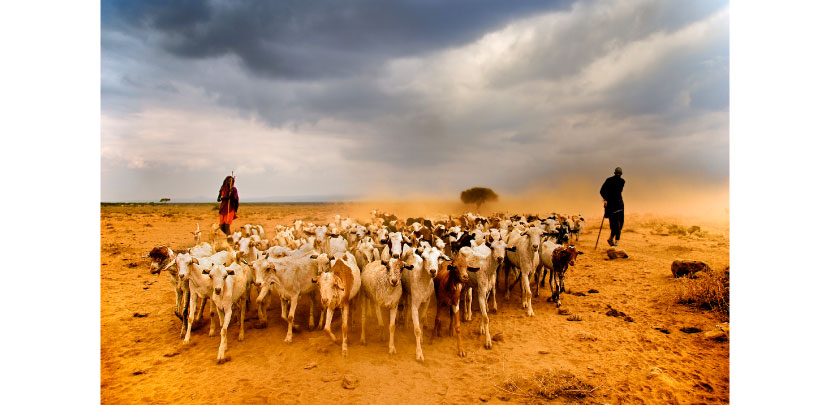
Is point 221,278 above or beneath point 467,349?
above

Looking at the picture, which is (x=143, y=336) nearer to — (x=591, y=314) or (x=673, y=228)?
(x=591, y=314)

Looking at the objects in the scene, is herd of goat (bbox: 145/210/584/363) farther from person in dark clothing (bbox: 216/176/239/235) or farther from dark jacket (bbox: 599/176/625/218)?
dark jacket (bbox: 599/176/625/218)

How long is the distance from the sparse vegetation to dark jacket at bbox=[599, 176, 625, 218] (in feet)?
21.4

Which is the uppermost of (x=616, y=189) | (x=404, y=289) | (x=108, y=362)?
(x=616, y=189)

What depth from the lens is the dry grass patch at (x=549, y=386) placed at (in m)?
5.80

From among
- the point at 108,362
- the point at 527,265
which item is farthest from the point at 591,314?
the point at 108,362

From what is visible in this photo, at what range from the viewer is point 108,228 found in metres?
27.5

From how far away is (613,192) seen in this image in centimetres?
1669

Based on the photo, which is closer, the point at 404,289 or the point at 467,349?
the point at 467,349

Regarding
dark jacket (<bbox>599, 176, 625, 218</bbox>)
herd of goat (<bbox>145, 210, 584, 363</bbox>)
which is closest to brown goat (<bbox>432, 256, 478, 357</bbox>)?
herd of goat (<bbox>145, 210, 584, 363</bbox>)

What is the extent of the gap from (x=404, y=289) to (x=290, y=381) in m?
2.77

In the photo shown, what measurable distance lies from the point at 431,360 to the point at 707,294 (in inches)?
298
